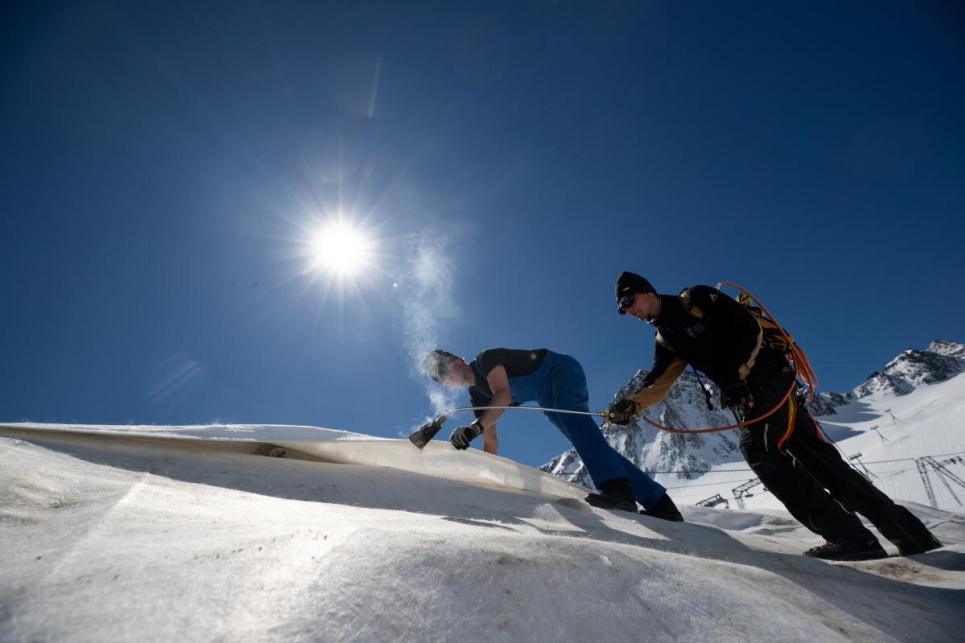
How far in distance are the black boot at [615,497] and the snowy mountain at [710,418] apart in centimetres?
7582

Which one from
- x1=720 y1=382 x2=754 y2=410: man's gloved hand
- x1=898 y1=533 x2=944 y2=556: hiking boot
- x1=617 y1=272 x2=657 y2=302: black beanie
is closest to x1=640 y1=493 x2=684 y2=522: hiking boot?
x1=720 y1=382 x2=754 y2=410: man's gloved hand

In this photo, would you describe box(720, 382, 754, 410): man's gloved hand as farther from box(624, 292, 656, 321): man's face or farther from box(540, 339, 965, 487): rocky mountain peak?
box(540, 339, 965, 487): rocky mountain peak

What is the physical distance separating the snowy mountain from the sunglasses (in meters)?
76.1

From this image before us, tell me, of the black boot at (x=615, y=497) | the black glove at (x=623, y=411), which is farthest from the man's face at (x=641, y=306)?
the black boot at (x=615, y=497)

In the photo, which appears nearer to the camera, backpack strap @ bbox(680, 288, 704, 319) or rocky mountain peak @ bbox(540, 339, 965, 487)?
backpack strap @ bbox(680, 288, 704, 319)

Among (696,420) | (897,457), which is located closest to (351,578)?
(897,457)

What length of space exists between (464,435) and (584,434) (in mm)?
897

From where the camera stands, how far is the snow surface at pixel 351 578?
2.21 feet

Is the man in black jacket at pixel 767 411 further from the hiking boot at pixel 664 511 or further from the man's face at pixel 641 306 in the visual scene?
the hiking boot at pixel 664 511

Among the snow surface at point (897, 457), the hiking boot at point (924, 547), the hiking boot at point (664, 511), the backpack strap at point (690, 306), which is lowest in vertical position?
the hiking boot at point (924, 547)

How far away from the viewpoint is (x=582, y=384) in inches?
143

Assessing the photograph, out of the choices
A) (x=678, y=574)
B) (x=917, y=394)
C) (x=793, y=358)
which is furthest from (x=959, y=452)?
(x=917, y=394)

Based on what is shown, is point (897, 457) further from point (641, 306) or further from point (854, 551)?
point (641, 306)

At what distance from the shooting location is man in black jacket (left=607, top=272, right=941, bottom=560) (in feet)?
7.43
